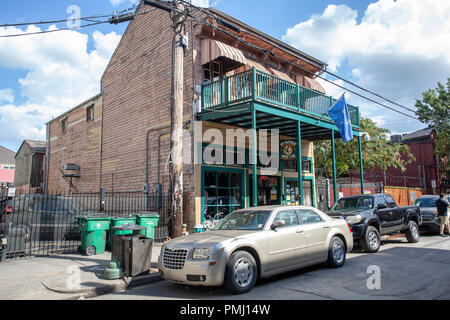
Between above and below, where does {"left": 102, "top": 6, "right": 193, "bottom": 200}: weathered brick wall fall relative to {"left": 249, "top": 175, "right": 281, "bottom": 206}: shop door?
above

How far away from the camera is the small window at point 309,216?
23.7 ft

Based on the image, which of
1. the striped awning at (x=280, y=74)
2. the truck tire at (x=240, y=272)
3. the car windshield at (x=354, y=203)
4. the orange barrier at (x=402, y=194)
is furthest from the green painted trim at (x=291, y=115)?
the orange barrier at (x=402, y=194)

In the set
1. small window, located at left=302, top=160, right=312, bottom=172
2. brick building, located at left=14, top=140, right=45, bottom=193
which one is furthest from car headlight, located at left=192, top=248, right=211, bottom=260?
brick building, located at left=14, top=140, right=45, bottom=193

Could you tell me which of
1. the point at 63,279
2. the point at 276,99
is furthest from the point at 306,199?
the point at 63,279

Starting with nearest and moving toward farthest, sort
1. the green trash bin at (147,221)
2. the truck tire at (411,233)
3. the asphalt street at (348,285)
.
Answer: the asphalt street at (348,285) → the green trash bin at (147,221) → the truck tire at (411,233)

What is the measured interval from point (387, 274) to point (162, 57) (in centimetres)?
1170

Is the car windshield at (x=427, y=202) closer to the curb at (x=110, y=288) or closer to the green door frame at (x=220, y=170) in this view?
the green door frame at (x=220, y=170)

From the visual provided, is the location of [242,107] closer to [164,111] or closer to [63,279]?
[164,111]

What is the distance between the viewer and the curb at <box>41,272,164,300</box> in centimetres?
582

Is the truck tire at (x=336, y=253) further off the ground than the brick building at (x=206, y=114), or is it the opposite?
the brick building at (x=206, y=114)

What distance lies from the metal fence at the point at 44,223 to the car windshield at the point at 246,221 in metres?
3.02

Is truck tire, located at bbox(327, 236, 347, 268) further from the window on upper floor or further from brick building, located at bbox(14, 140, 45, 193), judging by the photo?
brick building, located at bbox(14, 140, 45, 193)

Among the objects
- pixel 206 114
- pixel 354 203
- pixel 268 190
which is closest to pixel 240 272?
pixel 354 203

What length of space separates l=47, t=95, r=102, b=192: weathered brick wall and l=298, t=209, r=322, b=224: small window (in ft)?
42.7
